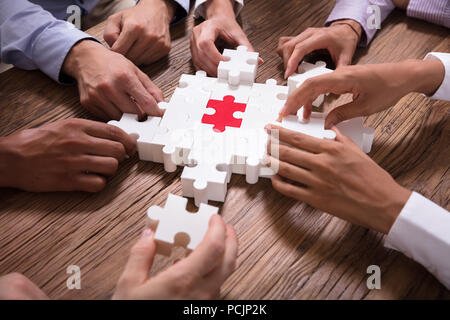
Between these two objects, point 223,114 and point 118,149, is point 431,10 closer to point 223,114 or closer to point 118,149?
point 223,114

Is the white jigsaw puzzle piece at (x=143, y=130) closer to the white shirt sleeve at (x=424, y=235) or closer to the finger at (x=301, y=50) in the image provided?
the finger at (x=301, y=50)

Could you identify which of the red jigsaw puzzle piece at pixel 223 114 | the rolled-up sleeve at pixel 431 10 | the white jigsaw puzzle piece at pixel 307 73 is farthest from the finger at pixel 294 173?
the rolled-up sleeve at pixel 431 10

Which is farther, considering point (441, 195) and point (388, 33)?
point (388, 33)

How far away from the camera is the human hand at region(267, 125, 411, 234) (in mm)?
886

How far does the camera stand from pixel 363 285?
2.71 ft

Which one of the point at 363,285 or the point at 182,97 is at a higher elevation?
the point at 182,97

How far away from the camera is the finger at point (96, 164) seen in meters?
0.98

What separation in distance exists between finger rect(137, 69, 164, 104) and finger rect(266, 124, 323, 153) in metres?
0.34

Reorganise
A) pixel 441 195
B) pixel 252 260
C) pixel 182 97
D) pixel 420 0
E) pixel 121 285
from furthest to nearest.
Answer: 1. pixel 420 0
2. pixel 182 97
3. pixel 441 195
4. pixel 252 260
5. pixel 121 285

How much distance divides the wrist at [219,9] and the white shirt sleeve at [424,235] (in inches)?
33.9
